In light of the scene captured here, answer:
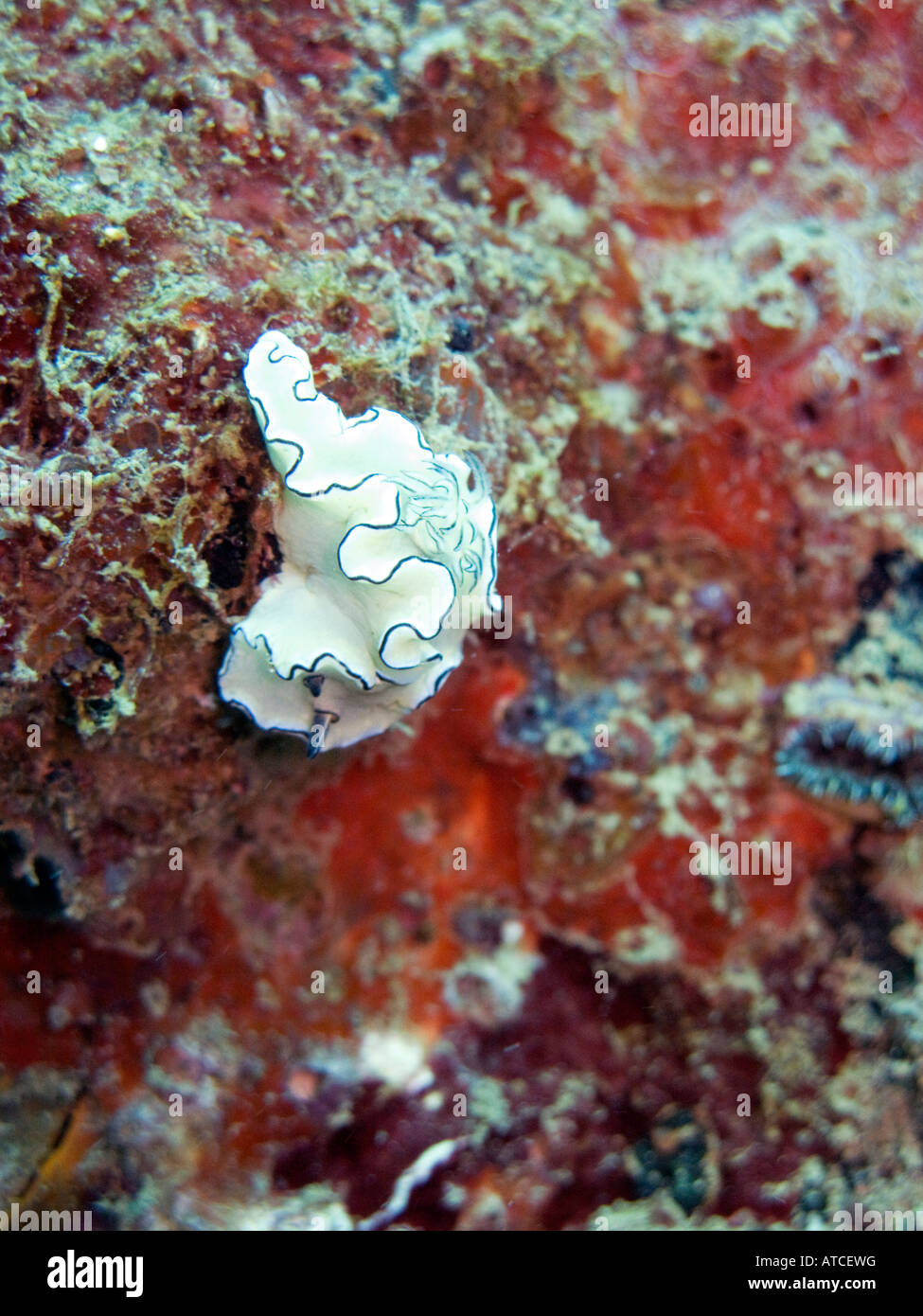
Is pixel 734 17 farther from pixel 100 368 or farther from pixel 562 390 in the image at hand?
pixel 100 368

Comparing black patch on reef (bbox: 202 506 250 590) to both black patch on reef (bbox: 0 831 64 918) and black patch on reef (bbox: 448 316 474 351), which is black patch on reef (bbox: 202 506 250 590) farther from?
black patch on reef (bbox: 0 831 64 918)

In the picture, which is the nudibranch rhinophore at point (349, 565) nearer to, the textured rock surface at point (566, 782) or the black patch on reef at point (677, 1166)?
the textured rock surface at point (566, 782)

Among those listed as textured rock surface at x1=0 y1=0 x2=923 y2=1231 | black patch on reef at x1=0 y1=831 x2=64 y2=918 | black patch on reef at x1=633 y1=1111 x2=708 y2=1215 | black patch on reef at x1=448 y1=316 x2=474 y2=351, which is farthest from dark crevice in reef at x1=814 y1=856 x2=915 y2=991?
black patch on reef at x1=0 y1=831 x2=64 y2=918

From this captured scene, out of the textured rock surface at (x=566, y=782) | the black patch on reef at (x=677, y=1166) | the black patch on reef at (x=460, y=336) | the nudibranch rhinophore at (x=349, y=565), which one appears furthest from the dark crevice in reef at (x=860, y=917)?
the black patch on reef at (x=460, y=336)

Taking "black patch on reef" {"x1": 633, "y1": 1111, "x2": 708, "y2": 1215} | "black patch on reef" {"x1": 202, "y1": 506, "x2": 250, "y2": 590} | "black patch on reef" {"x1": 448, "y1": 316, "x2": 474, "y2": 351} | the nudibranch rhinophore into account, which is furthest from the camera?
"black patch on reef" {"x1": 633, "y1": 1111, "x2": 708, "y2": 1215}

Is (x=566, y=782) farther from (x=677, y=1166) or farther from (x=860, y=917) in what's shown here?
(x=677, y=1166)

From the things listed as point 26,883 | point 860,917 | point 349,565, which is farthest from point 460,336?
point 860,917
